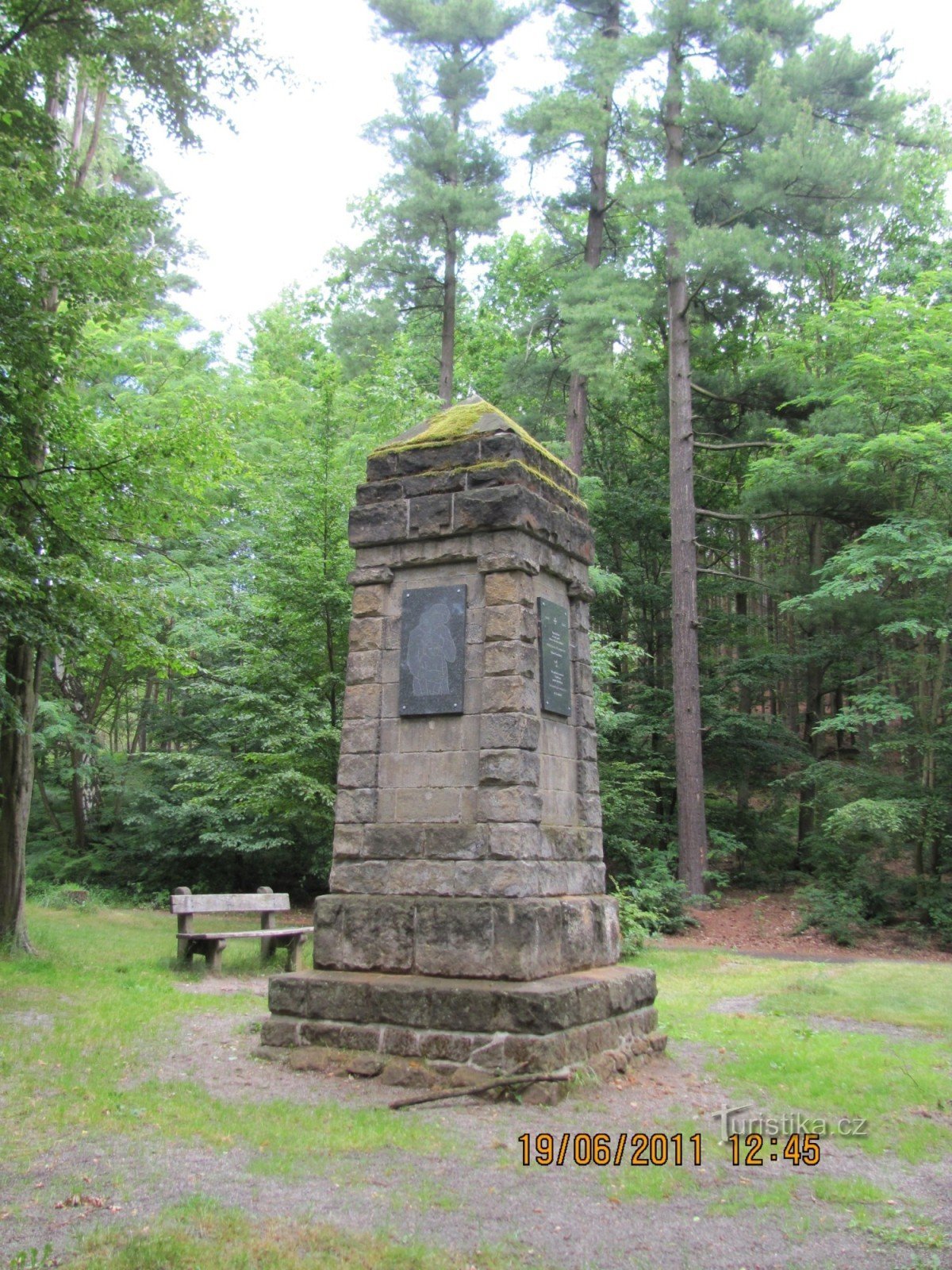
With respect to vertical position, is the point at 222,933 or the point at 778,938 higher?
the point at 222,933

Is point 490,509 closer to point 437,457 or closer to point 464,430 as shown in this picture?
point 437,457

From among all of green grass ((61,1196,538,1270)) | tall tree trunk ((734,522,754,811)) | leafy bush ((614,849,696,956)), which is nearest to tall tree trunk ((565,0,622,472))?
tall tree trunk ((734,522,754,811))

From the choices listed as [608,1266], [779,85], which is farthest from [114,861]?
[779,85]

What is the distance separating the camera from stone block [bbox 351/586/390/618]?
662 cm

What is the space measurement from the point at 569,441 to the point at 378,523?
1180 centimetres

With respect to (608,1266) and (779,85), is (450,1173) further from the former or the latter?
(779,85)

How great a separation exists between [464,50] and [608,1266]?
820 inches

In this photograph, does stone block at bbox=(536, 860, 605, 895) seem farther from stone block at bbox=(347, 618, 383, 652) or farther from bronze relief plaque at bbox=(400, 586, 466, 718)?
stone block at bbox=(347, 618, 383, 652)

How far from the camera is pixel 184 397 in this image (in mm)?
10797

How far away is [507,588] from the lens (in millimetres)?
6180

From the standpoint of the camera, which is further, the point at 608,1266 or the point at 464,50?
the point at 464,50

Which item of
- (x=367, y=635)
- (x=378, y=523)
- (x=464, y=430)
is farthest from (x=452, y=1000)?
(x=464, y=430)

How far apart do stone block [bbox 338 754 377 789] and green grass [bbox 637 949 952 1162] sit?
278cm

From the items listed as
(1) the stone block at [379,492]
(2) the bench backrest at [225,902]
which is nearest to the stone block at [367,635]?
(1) the stone block at [379,492]
